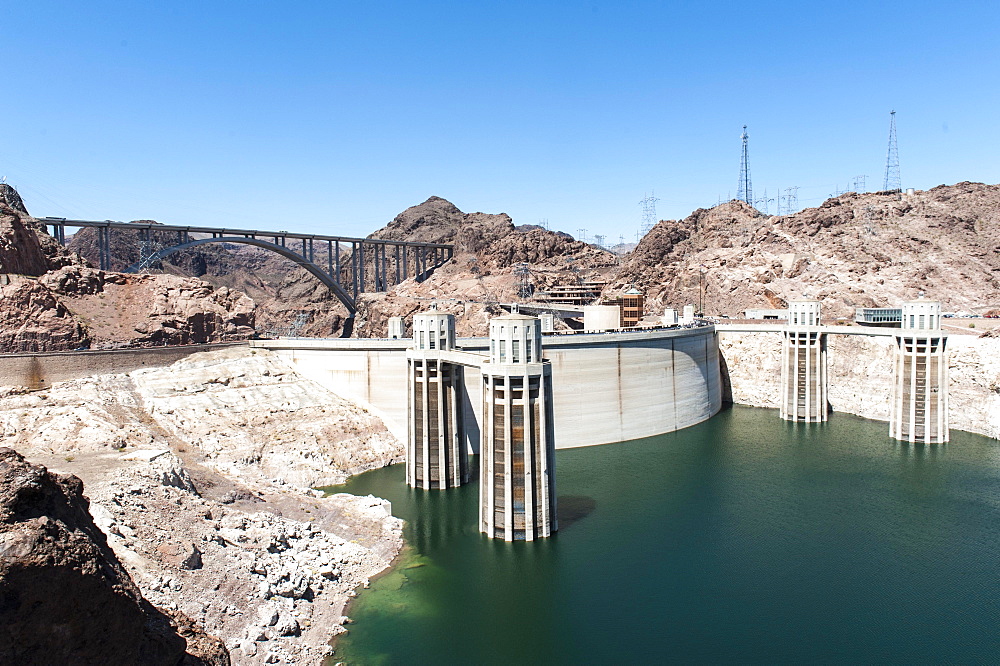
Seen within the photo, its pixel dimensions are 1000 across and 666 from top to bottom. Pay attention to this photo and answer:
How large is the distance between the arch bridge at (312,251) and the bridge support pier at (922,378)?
249ft

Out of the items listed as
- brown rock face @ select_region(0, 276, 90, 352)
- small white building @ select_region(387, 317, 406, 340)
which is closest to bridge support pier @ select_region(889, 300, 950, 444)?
small white building @ select_region(387, 317, 406, 340)

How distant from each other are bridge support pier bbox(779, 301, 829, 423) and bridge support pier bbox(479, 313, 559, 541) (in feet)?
132

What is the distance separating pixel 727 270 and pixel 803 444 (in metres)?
42.8

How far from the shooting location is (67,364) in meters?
45.6

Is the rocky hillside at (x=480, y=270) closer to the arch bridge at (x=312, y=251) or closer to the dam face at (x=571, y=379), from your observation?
the arch bridge at (x=312, y=251)

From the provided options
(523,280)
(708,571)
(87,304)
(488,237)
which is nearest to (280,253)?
(523,280)

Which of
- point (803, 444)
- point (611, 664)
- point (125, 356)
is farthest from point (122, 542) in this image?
point (803, 444)

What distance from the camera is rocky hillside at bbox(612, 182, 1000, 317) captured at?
83.8m

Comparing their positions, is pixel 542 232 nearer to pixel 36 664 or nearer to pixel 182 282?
pixel 182 282

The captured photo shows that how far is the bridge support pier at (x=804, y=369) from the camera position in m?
64.8

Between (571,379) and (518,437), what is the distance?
2054cm

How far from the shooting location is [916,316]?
5562 cm

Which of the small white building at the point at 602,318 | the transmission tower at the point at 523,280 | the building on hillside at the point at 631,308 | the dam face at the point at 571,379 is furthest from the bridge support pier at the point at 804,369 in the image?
the transmission tower at the point at 523,280

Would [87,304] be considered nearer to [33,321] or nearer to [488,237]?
[33,321]
